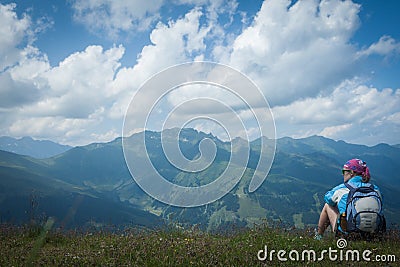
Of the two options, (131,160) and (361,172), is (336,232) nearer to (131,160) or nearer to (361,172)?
(361,172)

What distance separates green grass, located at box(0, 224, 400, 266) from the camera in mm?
5781

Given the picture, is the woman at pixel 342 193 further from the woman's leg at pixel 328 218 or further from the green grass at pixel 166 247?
the green grass at pixel 166 247

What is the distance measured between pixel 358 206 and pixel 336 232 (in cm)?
101

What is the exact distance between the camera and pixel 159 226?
29.7ft

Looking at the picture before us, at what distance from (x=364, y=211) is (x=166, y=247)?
4.45m

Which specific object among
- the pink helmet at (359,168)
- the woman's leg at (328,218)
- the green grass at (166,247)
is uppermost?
the pink helmet at (359,168)

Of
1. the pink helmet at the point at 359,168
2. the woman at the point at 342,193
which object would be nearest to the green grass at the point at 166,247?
the woman at the point at 342,193

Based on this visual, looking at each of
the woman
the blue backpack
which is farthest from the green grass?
the woman

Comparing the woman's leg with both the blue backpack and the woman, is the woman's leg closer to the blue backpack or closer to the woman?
the woman

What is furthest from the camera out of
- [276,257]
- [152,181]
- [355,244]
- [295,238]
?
[152,181]

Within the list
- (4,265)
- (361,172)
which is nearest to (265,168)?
(361,172)

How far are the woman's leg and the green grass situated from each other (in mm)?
338

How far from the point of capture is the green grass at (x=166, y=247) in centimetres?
578

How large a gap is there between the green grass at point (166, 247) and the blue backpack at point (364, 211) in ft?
1.09
